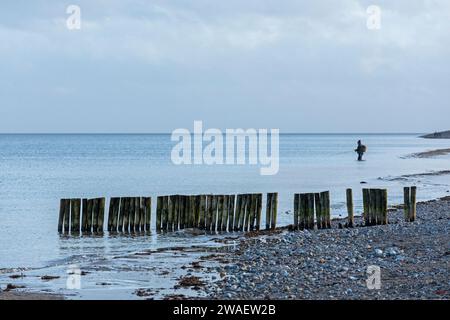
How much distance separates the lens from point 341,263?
52.9ft

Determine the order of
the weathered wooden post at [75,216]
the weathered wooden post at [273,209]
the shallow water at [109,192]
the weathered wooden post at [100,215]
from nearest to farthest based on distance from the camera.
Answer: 1. the shallow water at [109,192]
2. the weathered wooden post at [100,215]
3. the weathered wooden post at [273,209]
4. the weathered wooden post at [75,216]

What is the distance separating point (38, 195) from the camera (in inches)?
1860

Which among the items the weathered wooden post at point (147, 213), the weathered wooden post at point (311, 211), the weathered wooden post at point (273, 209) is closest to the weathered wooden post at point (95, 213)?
the weathered wooden post at point (147, 213)

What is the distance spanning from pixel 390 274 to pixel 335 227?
9295 millimetres

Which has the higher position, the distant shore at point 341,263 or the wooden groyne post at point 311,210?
the wooden groyne post at point 311,210

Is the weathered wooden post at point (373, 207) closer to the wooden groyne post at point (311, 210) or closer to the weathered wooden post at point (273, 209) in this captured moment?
the wooden groyne post at point (311, 210)

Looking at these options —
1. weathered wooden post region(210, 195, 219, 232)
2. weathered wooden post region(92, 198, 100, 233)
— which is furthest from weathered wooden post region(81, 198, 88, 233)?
weathered wooden post region(210, 195, 219, 232)

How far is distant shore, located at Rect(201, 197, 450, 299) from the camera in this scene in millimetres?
13195

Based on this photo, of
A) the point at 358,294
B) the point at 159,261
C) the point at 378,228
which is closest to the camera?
the point at 358,294

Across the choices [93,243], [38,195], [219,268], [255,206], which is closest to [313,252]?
[219,268]

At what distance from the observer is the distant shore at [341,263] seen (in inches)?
520

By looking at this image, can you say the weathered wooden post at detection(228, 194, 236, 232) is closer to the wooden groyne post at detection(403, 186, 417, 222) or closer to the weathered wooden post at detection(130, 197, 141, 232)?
the weathered wooden post at detection(130, 197, 141, 232)

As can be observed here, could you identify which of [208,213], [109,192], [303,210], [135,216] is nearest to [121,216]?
[135,216]

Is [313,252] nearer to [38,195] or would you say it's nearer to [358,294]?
[358,294]
